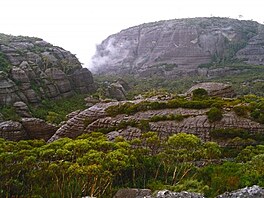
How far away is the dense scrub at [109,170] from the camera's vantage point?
60.2 ft

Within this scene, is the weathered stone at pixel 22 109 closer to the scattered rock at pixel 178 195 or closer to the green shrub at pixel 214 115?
Result: the green shrub at pixel 214 115

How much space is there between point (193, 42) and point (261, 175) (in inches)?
5851

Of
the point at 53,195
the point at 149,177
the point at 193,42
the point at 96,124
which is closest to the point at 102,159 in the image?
the point at 53,195

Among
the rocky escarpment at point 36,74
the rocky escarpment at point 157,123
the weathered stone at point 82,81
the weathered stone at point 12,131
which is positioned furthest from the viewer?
the weathered stone at point 82,81

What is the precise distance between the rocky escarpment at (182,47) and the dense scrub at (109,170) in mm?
109435

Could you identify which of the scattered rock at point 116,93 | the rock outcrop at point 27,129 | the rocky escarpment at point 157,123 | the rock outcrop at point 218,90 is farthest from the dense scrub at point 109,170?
the scattered rock at point 116,93

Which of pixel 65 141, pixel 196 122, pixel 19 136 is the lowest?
pixel 19 136

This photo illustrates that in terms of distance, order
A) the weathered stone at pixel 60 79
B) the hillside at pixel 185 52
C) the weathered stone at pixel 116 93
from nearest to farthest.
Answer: the weathered stone at pixel 60 79 < the weathered stone at pixel 116 93 < the hillside at pixel 185 52

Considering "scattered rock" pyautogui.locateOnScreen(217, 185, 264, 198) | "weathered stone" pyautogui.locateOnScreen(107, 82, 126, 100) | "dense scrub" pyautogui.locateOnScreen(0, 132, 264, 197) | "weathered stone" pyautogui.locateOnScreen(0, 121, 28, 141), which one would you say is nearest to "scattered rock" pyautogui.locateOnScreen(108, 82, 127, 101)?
"weathered stone" pyautogui.locateOnScreen(107, 82, 126, 100)

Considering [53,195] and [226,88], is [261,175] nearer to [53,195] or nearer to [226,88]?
[53,195]

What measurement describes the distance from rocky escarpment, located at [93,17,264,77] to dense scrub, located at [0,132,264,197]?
109 m

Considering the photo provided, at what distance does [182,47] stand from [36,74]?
105631 millimetres

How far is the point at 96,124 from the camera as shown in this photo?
37688mm

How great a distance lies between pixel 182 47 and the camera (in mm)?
161250
